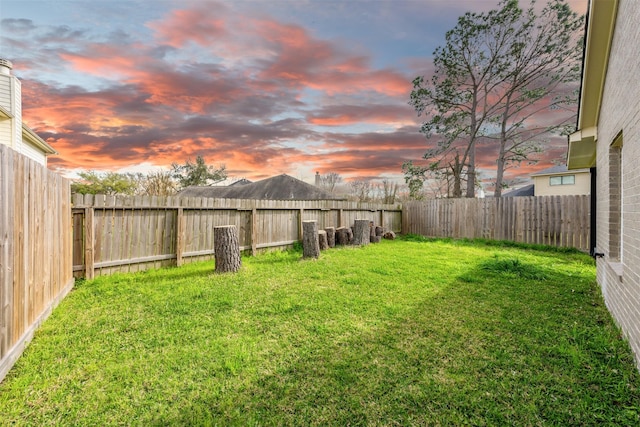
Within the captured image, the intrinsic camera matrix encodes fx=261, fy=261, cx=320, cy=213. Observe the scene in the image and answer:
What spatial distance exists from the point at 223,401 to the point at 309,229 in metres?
5.41

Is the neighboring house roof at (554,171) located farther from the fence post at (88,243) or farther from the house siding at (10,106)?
the house siding at (10,106)

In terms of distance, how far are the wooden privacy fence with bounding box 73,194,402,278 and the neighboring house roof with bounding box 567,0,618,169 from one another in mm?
7319

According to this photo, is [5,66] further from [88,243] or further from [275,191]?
[275,191]

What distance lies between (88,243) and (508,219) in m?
13.3

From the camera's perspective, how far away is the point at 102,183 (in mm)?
22578

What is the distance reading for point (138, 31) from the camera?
255 inches

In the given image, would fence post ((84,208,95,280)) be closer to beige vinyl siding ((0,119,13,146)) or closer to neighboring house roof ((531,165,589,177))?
beige vinyl siding ((0,119,13,146))

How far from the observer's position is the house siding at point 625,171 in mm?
2498

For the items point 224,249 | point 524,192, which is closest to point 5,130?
point 224,249

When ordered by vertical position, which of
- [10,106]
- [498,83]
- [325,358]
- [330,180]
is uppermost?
[498,83]

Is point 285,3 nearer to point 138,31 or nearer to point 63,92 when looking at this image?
point 138,31

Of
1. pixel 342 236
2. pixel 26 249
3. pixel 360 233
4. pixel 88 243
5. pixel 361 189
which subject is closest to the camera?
pixel 26 249

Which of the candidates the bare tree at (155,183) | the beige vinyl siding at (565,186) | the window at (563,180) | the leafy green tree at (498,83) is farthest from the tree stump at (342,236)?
the window at (563,180)

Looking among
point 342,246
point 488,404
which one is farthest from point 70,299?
point 342,246
